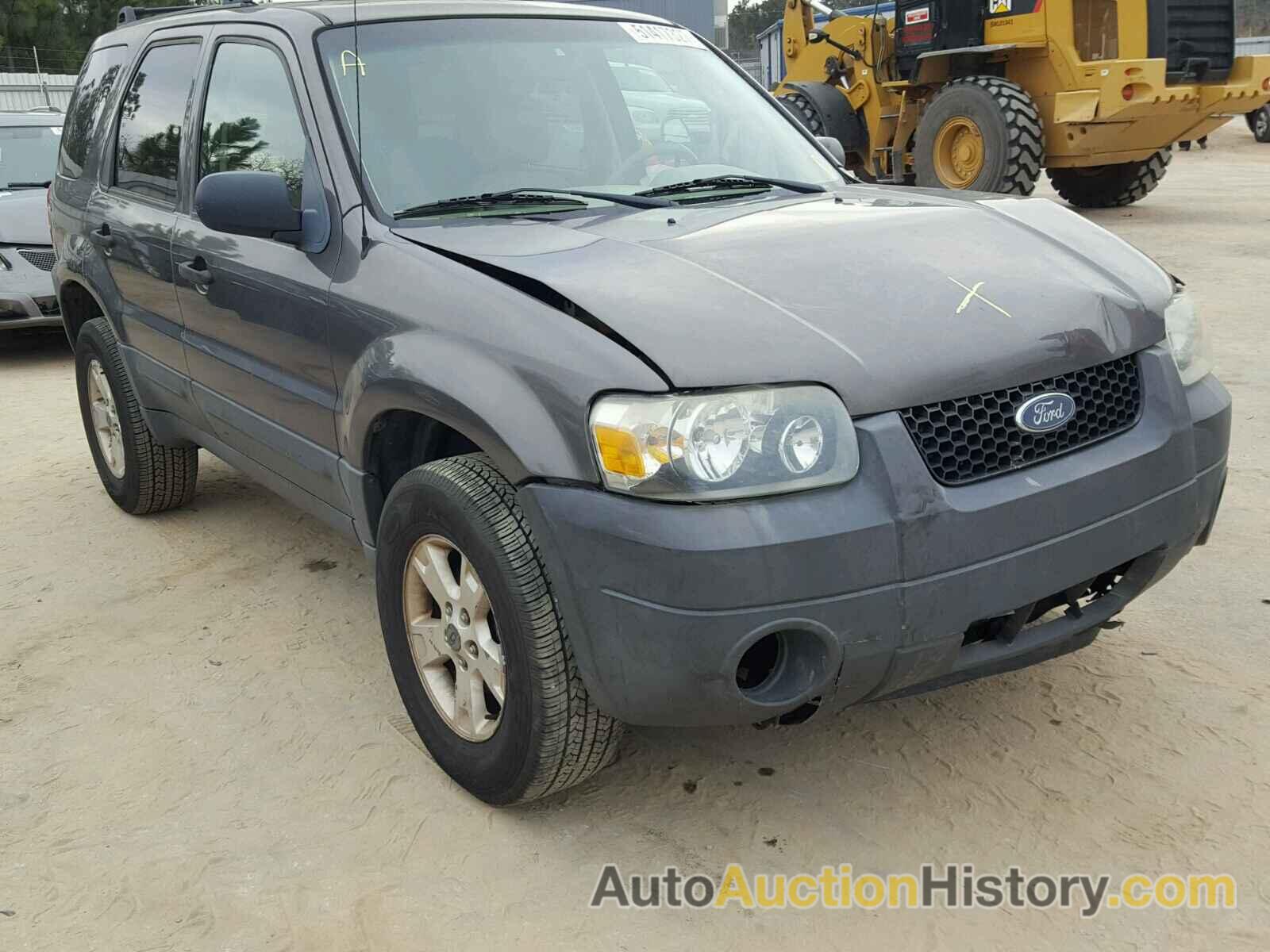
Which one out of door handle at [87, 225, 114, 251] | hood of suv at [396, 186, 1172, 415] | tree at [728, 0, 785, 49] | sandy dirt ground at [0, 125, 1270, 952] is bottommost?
sandy dirt ground at [0, 125, 1270, 952]

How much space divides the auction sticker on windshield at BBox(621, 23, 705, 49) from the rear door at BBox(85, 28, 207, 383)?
1.38 metres

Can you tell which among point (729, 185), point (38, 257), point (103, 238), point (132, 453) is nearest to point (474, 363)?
point (729, 185)

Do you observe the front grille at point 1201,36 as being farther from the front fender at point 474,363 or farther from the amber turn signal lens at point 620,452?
the amber turn signal lens at point 620,452

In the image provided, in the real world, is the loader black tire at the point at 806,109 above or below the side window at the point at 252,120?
above

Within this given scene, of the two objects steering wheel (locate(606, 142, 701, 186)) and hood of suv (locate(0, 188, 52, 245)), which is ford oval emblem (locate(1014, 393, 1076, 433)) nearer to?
steering wheel (locate(606, 142, 701, 186))

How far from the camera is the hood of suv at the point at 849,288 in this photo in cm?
229

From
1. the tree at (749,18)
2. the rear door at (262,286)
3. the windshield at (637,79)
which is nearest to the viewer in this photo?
the rear door at (262,286)

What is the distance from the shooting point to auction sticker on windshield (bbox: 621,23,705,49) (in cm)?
378

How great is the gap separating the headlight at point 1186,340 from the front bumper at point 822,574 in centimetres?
46

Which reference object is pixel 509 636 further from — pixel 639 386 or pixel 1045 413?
pixel 1045 413

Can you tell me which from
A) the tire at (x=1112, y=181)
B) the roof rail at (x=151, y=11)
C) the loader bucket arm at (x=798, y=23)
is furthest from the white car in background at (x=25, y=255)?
the tire at (x=1112, y=181)

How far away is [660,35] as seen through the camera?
3850mm

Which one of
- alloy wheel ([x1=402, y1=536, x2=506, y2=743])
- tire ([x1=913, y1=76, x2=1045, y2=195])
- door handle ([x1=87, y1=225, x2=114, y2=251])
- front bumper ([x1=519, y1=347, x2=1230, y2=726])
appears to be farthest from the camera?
tire ([x1=913, y1=76, x2=1045, y2=195])

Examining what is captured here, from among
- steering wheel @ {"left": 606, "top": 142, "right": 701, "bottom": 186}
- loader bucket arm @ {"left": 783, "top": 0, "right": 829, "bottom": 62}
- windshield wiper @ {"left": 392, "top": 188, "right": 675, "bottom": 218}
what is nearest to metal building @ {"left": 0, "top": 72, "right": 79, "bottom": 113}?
loader bucket arm @ {"left": 783, "top": 0, "right": 829, "bottom": 62}
